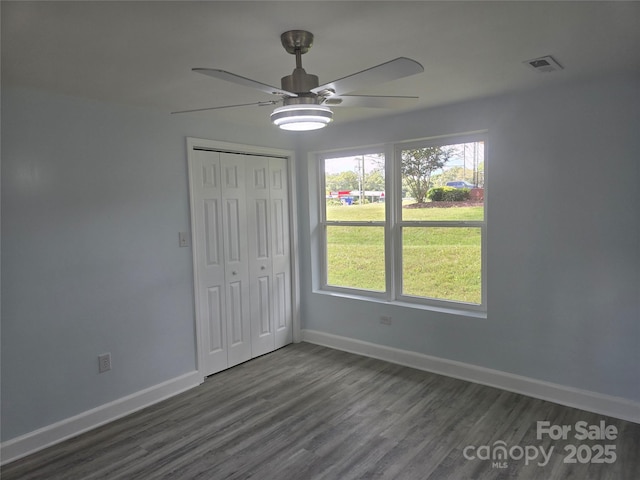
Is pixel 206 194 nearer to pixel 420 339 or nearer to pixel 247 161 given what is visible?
pixel 247 161

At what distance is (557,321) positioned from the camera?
9.98 feet

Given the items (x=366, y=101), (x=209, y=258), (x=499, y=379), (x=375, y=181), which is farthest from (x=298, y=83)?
(x=499, y=379)

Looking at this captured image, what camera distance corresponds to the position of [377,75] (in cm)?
163

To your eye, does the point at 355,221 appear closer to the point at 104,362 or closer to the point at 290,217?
the point at 290,217

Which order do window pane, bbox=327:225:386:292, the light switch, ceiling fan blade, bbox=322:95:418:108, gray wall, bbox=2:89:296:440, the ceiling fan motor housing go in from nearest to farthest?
1. the ceiling fan motor housing
2. ceiling fan blade, bbox=322:95:418:108
3. gray wall, bbox=2:89:296:440
4. the light switch
5. window pane, bbox=327:225:386:292

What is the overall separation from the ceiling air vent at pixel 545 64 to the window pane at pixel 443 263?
A: 1.37 m

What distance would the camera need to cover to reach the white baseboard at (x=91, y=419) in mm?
2588

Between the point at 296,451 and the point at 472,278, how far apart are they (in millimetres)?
2015

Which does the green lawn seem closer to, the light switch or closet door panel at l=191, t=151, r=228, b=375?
closet door panel at l=191, t=151, r=228, b=375

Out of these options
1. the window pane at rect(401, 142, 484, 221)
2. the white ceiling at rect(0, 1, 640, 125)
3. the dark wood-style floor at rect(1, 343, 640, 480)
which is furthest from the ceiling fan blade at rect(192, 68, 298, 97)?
the window pane at rect(401, 142, 484, 221)

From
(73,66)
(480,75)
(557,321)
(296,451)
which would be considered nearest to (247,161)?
(73,66)

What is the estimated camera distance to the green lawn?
3.56 meters

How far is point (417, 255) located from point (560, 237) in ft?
3.99

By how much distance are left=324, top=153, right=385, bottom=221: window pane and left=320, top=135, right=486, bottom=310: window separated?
0.03 ft
